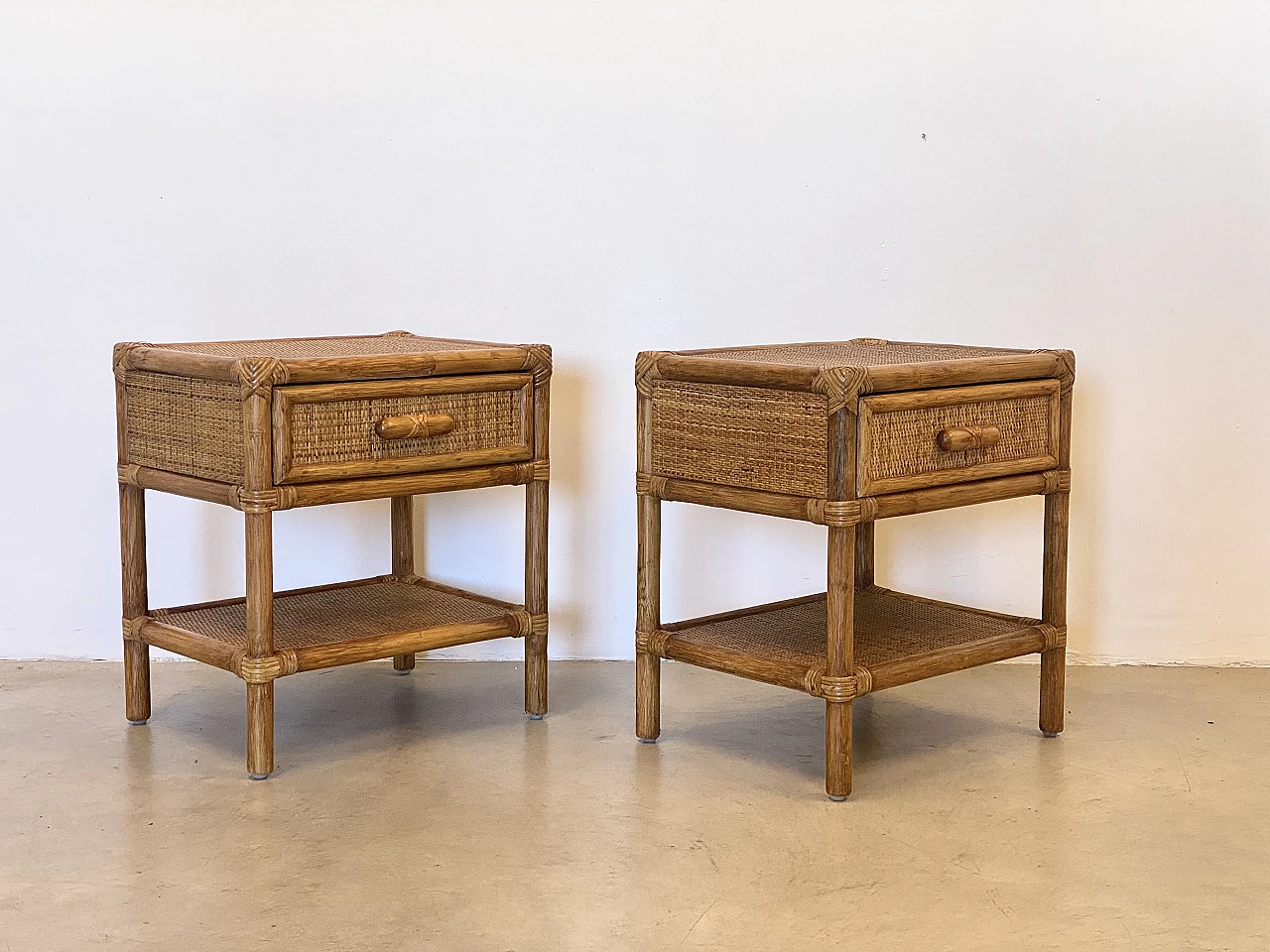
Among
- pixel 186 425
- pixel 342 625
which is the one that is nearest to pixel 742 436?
pixel 342 625

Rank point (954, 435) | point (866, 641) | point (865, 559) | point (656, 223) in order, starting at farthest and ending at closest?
point (656, 223) < point (865, 559) < point (866, 641) < point (954, 435)

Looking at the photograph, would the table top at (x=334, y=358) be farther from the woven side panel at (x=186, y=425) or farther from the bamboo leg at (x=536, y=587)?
the bamboo leg at (x=536, y=587)

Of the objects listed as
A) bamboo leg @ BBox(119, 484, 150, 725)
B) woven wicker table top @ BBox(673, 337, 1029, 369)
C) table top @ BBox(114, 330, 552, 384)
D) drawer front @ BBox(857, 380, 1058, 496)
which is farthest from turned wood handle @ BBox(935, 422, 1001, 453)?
bamboo leg @ BBox(119, 484, 150, 725)

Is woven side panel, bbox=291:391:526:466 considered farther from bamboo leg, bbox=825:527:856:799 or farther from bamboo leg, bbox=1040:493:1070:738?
bamboo leg, bbox=1040:493:1070:738

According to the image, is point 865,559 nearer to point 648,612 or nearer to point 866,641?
point 866,641

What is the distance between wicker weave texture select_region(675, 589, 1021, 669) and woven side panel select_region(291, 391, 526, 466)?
1.43ft

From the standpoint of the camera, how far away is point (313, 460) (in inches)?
88.4

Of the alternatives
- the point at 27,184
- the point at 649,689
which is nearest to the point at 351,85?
the point at 27,184

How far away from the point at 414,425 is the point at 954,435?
80cm

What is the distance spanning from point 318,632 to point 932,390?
1.02 m

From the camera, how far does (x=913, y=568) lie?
3018 mm

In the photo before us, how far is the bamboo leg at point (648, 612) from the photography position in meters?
2.41

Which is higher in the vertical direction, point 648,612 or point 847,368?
point 847,368

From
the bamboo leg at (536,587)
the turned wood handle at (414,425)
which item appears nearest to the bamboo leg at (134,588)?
the turned wood handle at (414,425)
